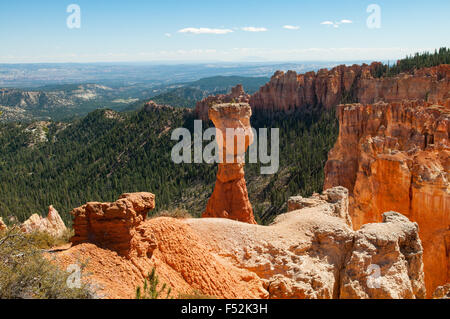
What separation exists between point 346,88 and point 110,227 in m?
66.2

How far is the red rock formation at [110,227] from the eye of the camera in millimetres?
8188

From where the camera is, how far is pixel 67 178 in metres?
70.0

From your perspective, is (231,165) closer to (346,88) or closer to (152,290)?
(152,290)

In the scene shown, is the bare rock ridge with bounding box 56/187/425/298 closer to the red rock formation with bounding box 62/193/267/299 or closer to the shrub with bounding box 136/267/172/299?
the red rock formation with bounding box 62/193/267/299

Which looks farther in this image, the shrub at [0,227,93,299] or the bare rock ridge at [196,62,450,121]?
the bare rock ridge at [196,62,450,121]

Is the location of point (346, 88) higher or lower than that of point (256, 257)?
higher

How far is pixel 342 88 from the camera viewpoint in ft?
222

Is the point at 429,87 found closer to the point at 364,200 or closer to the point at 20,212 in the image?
the point at 364,200

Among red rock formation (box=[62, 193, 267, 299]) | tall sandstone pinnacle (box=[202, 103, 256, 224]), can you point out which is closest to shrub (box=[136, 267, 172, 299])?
red rock formation (box=[62, 193, 267, 299])

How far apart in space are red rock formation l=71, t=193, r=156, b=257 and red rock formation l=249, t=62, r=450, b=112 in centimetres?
5051

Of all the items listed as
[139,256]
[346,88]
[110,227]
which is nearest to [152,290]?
[139,256]

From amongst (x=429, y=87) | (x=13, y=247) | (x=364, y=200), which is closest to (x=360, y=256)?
(x=13, y=247)

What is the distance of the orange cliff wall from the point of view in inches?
616
